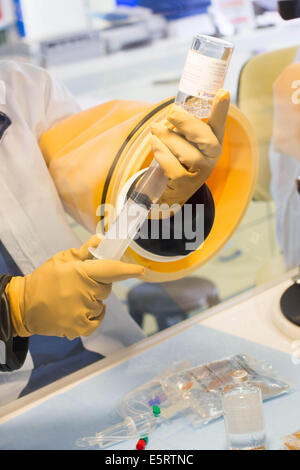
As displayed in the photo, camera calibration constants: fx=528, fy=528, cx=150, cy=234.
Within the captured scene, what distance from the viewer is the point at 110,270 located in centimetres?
89

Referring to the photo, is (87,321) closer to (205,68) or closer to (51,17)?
(205,68)

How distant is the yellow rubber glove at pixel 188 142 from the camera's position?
88cm

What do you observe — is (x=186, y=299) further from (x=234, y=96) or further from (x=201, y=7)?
(x=201, y=7)

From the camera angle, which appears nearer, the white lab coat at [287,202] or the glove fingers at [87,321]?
the glove fingers at [87,321]

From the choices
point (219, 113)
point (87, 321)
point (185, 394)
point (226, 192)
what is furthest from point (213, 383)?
point (219, 113)

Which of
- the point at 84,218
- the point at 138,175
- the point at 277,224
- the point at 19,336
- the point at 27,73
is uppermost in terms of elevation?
the point at 27,73

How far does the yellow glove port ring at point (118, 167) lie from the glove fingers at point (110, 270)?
15 centimetres

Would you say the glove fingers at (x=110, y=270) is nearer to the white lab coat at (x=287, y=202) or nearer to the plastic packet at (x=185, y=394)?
the plastic packet at (x=185, y=394)

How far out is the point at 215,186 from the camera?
116cm

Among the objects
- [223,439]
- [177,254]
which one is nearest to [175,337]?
[177,254]

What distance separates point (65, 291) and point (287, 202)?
988 mm

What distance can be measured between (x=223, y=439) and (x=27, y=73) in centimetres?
86

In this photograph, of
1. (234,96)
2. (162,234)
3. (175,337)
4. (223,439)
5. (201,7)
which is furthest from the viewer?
(201,7)

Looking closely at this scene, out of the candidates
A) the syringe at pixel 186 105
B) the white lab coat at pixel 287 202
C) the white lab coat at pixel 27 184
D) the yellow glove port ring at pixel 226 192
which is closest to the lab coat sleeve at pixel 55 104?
the white lab coat at pixel 27 184
